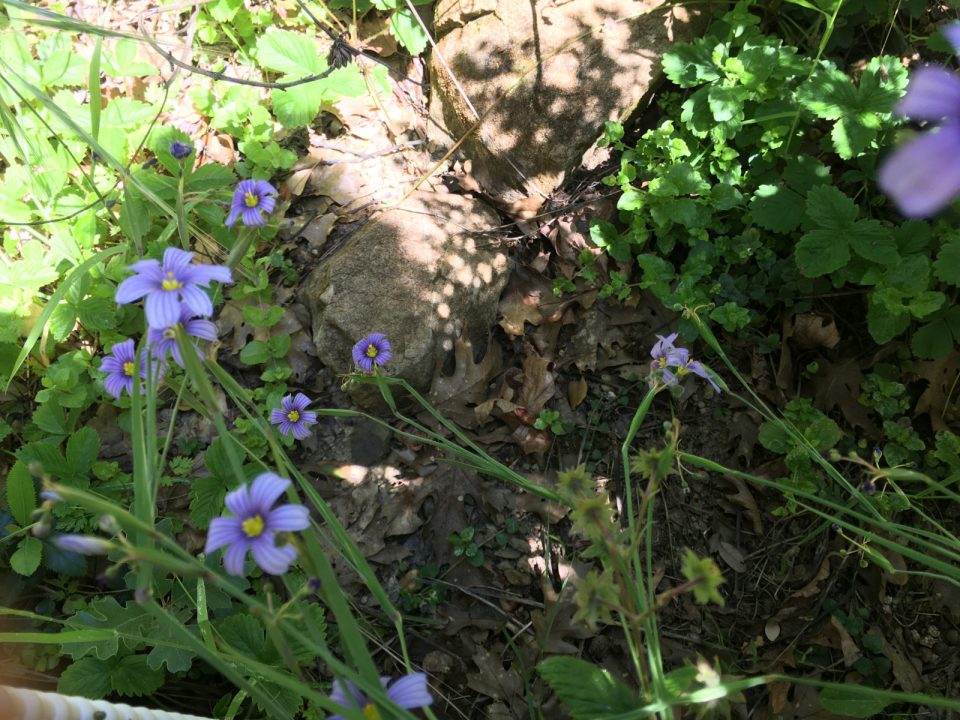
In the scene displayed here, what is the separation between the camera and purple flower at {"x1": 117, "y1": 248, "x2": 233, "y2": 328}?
108cm

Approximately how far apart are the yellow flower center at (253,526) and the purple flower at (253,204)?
0.61 m

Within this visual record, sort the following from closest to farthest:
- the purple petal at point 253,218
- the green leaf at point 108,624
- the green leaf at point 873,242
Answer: the purple petal at point 253,218, the green leaf at point 108,624, the green leaf at point 873,242

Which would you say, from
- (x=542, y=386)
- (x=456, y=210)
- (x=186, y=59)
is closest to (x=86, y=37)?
(x=186, y=59)

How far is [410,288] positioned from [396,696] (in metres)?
1.75

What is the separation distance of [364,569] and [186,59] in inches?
115

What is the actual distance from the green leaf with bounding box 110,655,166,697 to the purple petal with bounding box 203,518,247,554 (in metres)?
1.17

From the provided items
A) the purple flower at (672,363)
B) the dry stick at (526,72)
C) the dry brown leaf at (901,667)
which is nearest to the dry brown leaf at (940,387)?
the dry brown leaf at (901,667)

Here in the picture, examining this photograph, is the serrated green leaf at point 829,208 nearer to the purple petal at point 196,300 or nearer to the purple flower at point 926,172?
the purple flower at point 926,172

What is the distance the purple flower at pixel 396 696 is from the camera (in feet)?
3.26

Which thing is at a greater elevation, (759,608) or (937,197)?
(937,197)

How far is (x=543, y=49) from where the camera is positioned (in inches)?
112

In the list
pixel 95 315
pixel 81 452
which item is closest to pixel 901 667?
pixel 81 452

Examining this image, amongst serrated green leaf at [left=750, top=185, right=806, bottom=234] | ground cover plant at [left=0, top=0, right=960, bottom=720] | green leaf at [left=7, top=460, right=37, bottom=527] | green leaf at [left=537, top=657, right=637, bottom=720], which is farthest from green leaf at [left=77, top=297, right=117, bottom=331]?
serrated green leaf at [left=750, top=185, right=806, bottom=234]

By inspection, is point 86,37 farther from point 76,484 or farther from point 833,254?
point 833,254
